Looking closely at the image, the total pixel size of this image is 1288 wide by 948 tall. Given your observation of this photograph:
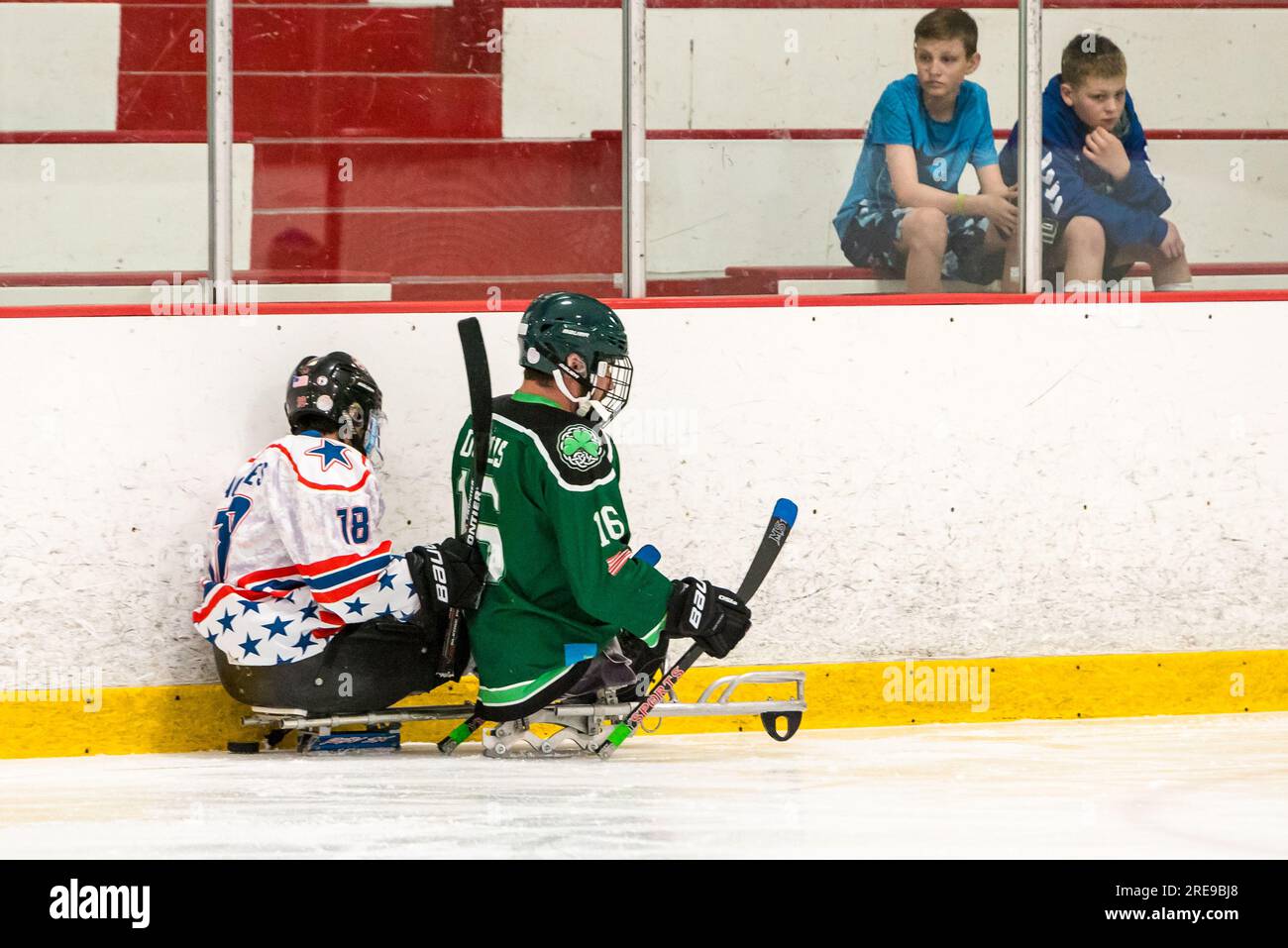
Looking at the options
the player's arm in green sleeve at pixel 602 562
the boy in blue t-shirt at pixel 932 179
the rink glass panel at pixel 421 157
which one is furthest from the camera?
the boy in blue t-shirt at pixel 932 179

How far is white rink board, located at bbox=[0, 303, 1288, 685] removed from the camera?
4184 millimetres

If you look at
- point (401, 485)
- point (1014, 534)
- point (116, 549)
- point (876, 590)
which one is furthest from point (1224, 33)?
point (116, 549)

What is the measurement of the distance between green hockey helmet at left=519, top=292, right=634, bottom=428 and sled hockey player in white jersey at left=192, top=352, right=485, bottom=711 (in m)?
0.43

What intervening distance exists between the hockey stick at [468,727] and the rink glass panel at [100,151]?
1265mm

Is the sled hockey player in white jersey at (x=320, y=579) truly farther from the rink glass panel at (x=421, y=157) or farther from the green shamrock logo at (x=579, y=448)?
the rink glass panel at (x=421, y=157)

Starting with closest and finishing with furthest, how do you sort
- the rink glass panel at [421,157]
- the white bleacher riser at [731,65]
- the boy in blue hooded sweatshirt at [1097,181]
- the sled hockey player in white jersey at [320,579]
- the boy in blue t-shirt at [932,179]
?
1. the sled hockey player in white jersey at [320,579]
2. the rink glass panel at [421,157]
3. the white bleacher riser at [731,65]
4. the boy in blue t-shirt at [932,179]
5. the boy in blue hooded sweatshirt at [1097,181]

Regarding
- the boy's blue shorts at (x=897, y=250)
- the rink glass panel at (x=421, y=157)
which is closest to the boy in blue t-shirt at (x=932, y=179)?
the boy's blue shorts at (x=897, y=250)

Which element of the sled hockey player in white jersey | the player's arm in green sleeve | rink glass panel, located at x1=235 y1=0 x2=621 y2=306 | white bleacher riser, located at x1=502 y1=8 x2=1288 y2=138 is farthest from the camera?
white bleacher riser, located at x1=502 y1=8 x2=1288 y2=138

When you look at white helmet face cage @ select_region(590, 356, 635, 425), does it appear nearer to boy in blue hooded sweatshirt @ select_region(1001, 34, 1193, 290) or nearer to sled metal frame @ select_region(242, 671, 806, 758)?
sled metal frame @ select_region(242, 671, 806, 758)

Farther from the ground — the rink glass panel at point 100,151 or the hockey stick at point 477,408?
the rink glass panel at point 100,151

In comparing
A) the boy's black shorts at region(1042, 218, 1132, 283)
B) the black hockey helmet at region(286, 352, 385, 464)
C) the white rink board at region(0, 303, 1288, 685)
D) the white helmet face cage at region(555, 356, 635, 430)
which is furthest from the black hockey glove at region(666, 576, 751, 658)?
the boy's black shorts at region(1042, 218, 1132, 283)

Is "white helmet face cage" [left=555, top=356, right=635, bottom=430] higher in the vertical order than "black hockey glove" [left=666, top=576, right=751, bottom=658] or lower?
higher

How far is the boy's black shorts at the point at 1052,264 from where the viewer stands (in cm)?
473

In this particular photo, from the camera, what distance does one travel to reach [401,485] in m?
4.34
